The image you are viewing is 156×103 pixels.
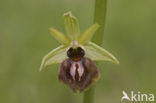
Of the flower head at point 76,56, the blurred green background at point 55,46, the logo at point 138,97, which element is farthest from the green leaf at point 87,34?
the logo at point 138,97

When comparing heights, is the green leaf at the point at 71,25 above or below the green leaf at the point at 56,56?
above

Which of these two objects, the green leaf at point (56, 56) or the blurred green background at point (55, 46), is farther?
the blurred green background at point (55, 46)

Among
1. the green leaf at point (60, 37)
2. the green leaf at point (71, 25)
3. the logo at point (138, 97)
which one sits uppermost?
the green leaf at point (71, 25)

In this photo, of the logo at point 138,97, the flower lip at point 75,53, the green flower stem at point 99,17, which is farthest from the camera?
the logo at point 138,97

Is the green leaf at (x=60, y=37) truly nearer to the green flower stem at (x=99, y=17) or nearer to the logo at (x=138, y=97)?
the green flower stem at (x=99, y=17)

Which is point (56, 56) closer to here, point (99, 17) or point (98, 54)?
point (98, 54)

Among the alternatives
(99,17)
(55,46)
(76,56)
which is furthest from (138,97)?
(99,17)

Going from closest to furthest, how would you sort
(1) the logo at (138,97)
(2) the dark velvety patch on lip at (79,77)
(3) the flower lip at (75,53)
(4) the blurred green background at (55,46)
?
(2) the dark velvety patch on lip at (79,77)
(3) the flower lip at (75,53)
(1) the logo at (138,97)
(4) the blurred green background at (55,46)
